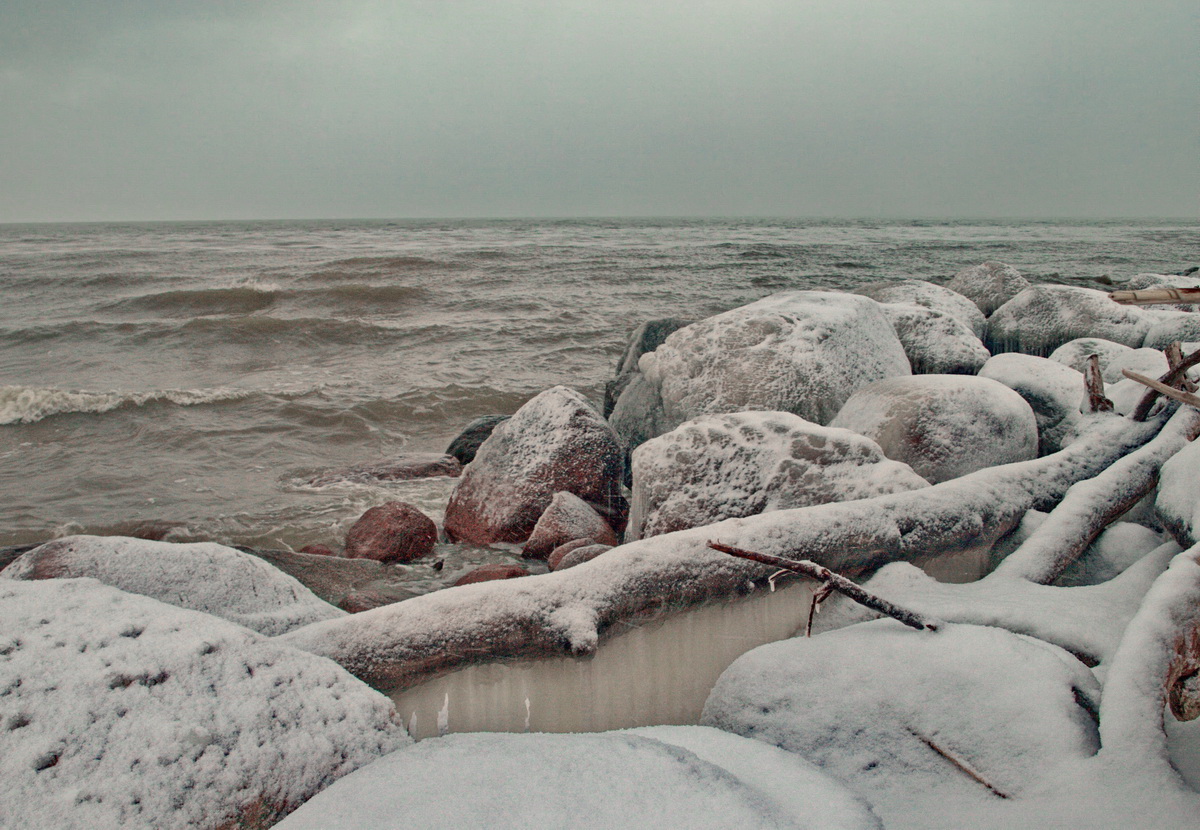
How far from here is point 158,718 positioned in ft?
3.39

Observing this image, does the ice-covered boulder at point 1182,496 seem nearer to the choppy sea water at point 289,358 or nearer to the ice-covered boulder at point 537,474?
the ice-covered boulder at point 537,474

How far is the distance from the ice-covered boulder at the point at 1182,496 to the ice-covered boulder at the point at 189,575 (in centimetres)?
199

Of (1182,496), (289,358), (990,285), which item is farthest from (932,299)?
(289,358)

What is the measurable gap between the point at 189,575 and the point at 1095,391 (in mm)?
2884

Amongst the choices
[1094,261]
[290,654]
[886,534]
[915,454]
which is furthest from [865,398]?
[1094,261]

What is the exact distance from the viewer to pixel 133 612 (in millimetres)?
1222

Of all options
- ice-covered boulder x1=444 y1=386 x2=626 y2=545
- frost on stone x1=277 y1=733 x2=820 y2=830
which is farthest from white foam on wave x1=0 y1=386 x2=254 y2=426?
frost on stone x1=277 y1=733 x2=820 y2=830

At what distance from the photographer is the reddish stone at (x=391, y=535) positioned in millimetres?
3248

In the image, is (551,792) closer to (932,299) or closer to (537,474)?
(537,474)

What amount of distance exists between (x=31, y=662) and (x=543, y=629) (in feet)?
2.69

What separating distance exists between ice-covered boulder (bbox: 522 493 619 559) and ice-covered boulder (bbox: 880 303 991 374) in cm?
221

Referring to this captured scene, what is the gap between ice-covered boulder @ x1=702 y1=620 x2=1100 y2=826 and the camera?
3.65 ft

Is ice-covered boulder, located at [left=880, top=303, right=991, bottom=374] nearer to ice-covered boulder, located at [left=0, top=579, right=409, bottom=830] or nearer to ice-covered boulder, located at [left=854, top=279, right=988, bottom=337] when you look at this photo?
ice-covered boulder, located at [left=854, top=279, right=988, bottom=337]

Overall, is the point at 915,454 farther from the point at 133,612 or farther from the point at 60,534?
the point at 60,534
